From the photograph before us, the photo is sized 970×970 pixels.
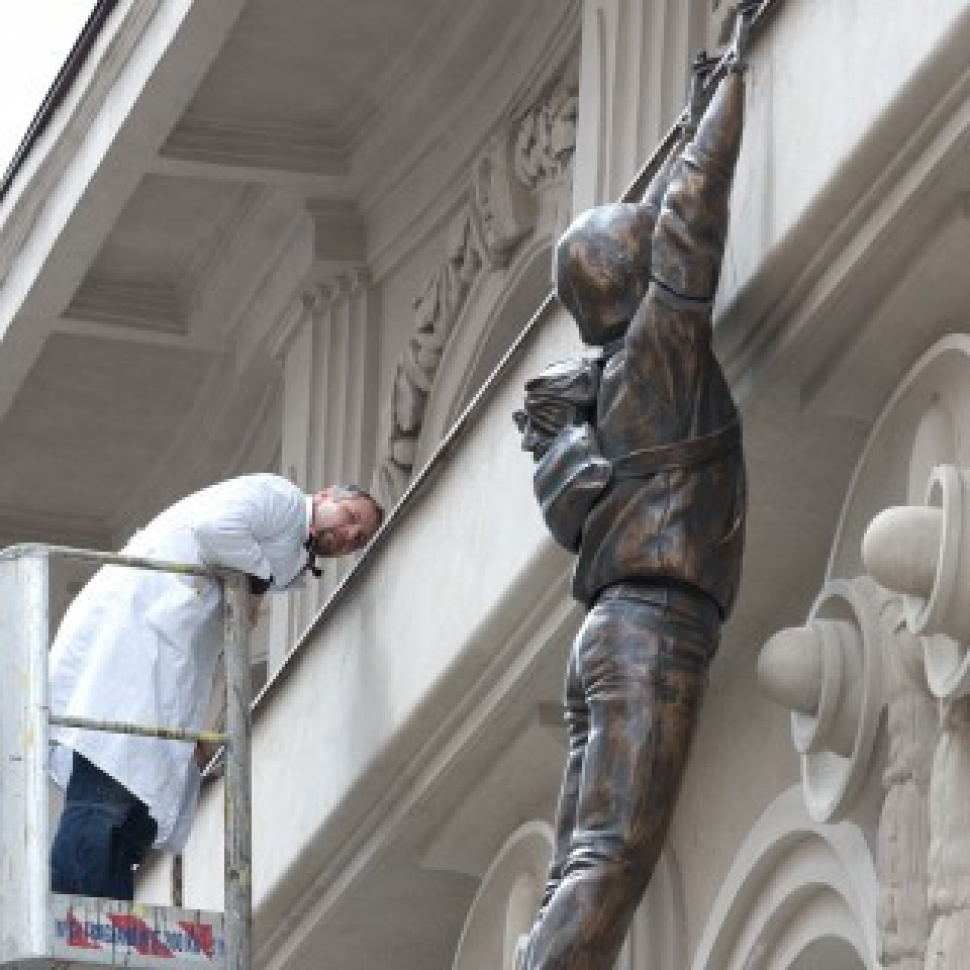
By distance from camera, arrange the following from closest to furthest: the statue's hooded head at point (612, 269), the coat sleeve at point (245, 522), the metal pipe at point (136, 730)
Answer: the statue's hooded head at point (612, 269)
the metal pipe at point (136, 730)
the coat sleeve at point (245, 522)

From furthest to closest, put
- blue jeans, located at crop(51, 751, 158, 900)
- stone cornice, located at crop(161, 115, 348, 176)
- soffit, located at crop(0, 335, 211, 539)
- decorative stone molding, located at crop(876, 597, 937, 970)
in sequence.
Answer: soffit, located at crop(0, 335, 211, 539) < stone cornice, located at crop(161, 115, 348, 176) < blue jeans, located at crop(51, 751, 158, 900) < decorative stone molding, located at crop(876, 597, 937, 970)

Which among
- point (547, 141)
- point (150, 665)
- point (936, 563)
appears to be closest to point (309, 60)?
point (547, 141)

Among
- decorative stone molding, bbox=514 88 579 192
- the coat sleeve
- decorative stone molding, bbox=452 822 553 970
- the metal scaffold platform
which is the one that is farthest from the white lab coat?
decorative stone molding, bbox=514 88 579 192

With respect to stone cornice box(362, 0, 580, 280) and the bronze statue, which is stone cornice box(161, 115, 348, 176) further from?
the bronze statue

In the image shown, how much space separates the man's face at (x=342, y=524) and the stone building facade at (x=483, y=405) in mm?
67

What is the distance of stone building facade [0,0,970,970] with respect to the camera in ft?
38.0

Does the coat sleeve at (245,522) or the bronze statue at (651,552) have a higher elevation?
the coat sleeve at (245,522)

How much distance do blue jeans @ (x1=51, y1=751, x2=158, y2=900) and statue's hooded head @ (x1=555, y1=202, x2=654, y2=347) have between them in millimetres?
2102

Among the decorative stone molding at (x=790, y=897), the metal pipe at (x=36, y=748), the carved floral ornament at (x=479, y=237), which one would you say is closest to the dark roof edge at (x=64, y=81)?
the carved floral ornament at (x=479, y=237)

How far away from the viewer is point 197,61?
1666 cm

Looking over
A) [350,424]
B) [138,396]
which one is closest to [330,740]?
[350,424]

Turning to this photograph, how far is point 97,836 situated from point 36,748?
0.48 m

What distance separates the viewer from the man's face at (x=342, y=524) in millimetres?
14219

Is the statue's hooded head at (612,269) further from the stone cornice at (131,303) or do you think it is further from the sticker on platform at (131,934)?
the stone cornice at (131,303)
